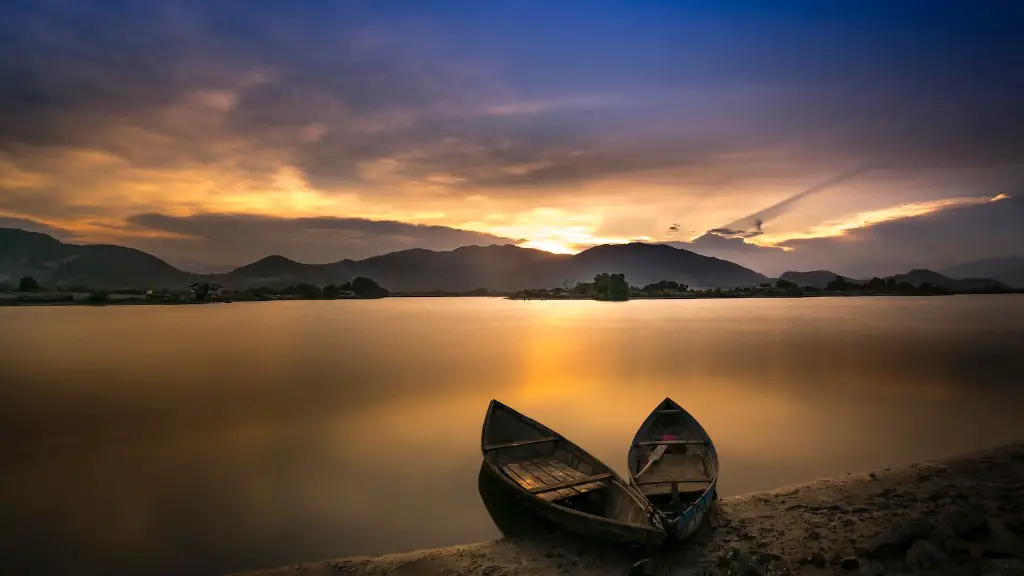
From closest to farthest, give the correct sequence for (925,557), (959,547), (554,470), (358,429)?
(925,557), (959,547), (554,470), (358,429)

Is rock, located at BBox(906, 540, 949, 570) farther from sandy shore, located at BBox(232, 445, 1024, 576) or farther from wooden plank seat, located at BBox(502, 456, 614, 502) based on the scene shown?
wooden plank seat, located at BBox(502, 456, 614, 502)

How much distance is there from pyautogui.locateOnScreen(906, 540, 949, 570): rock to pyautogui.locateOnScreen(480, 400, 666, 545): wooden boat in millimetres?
3151

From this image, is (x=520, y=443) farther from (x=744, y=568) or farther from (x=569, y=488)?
(x=744, y=568)

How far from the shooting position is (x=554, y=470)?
1088cm

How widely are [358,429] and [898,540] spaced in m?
15.3

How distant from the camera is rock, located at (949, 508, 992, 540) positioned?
796 cm

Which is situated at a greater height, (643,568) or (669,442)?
(669,442)

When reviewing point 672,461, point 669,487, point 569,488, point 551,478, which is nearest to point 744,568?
point 669,487

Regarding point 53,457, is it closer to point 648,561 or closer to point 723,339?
point 648,561

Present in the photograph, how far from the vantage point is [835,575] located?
24.4ft

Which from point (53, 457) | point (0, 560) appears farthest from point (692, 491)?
point (53, 457)

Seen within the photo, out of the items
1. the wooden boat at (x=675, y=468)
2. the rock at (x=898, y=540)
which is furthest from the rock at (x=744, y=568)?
the rock at (x=898, y=540)

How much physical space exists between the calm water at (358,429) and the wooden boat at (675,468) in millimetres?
1182

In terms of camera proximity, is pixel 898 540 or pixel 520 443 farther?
pixel 520 443
